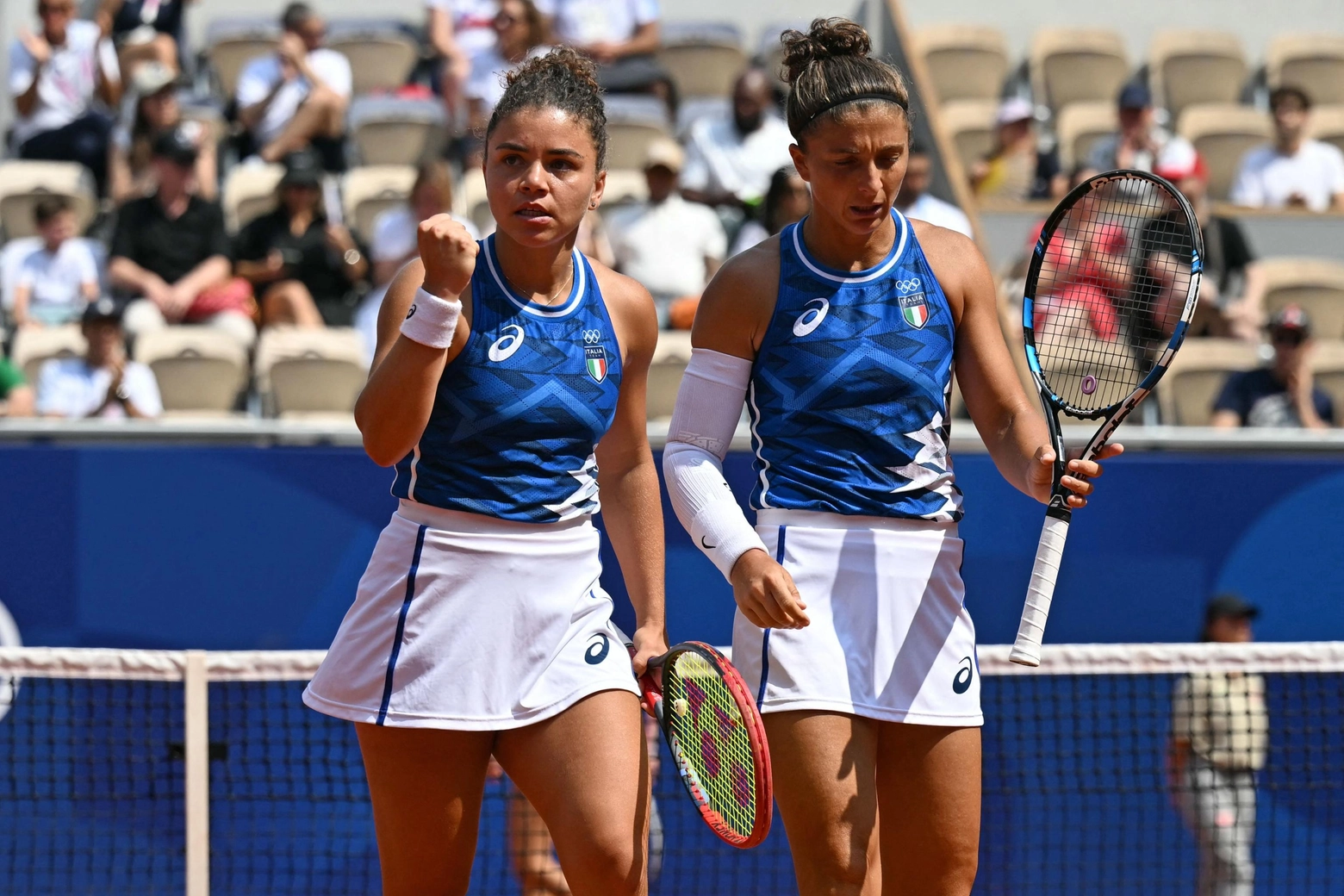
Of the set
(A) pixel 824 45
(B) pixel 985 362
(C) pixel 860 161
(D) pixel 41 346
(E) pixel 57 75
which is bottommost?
(B) pixel 985 362

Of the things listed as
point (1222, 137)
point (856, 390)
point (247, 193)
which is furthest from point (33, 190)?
point (856, 390)

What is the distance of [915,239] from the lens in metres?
3.30

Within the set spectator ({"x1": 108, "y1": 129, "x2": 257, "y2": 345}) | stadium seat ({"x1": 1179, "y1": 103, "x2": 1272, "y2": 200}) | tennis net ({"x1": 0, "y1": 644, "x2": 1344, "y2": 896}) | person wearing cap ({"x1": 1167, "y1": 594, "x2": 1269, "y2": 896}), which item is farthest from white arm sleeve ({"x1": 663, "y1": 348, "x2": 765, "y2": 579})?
stadium seat ({"x1": 1179, "y1": 103, "x2": 1272, "y2": 200})

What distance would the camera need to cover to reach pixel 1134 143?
31.0ft

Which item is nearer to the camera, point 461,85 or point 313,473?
point 313,473

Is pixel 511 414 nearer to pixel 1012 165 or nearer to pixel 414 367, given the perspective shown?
pixel 414 367

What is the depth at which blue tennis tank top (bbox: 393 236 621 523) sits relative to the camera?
3.08 meters

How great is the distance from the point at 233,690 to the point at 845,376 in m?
2.77

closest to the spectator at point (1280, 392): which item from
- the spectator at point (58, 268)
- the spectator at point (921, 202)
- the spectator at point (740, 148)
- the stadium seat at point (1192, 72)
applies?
Result: the spectator at point (921, 202)

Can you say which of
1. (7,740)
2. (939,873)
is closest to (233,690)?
(7,740)

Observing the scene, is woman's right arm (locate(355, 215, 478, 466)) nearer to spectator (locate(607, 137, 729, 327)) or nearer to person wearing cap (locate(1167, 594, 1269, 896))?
person wearing cap (locate(1167, 594, 1269, 896))

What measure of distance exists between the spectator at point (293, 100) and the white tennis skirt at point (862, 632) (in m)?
6.96

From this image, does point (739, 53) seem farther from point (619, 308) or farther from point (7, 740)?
point (619, 308)

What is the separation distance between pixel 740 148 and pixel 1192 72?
351 centimetres
